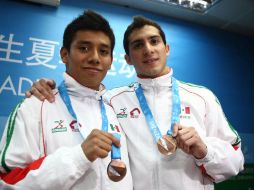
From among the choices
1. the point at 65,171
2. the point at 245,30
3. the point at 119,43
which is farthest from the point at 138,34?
the point at 245,30

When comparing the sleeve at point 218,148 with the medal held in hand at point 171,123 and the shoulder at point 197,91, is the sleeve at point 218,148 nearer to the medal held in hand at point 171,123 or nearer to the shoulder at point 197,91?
the shoulder at point 197,91

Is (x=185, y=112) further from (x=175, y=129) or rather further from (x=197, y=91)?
(x=175, y=129)

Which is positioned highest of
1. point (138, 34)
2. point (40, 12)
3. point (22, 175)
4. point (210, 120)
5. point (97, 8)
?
point (97, 8)

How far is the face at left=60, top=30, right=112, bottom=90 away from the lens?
1.37 meters

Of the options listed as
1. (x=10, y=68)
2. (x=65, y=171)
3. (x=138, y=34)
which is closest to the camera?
(x=65, y=171)

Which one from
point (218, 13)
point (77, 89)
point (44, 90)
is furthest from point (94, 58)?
point (218, 13)

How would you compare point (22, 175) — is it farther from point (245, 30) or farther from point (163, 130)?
point (245, 30)

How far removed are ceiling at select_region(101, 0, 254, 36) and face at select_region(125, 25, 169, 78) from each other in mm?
1442

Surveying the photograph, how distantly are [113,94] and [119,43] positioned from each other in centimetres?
131

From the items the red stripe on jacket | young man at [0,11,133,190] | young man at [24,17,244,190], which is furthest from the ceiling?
the red stripe on jacket

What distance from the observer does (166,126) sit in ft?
5.08

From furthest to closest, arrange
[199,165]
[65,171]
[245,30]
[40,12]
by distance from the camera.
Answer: [245,30]
[40,12]
[199,165]
[65,171]

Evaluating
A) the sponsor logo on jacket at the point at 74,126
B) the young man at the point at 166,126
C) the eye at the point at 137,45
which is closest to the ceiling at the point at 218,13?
the young man at the point at 166,126

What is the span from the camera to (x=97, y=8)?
2977 mm
